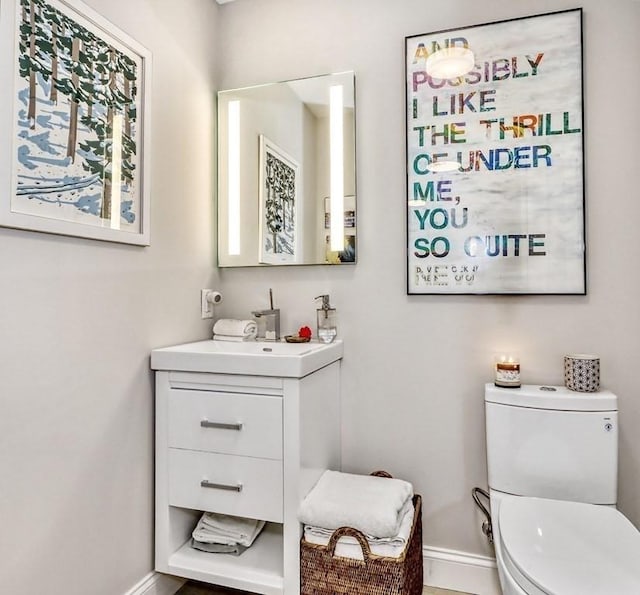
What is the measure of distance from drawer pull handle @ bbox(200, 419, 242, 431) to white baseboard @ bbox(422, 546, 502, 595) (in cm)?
94

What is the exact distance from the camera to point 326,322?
1959mm

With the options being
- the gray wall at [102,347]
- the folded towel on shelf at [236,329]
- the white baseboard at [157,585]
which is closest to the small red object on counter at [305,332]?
the folded towel on shelf at [236,329]

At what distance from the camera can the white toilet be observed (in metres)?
1.24

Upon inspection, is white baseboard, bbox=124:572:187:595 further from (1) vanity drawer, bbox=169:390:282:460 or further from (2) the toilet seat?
(2) the toilet seat

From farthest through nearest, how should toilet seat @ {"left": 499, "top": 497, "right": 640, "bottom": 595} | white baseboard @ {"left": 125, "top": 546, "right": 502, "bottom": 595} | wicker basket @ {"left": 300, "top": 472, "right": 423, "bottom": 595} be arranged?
white baseboard @ {"left": 125, "top": 546, "right": 502, "bottom": 595} < wicker basket @ {"left": 300, "top": 472, "right": 423, "bottom": 595} < toilet seat @ {"left": 499, "top": 497, "right": 640, "bottom": 595}

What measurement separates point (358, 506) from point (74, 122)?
57.3 inches

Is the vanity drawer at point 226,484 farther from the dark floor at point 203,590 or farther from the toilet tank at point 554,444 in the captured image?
the toilet tank at point 554,444

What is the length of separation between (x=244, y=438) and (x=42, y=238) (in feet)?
2.81

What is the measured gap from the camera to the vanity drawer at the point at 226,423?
1.53 metres

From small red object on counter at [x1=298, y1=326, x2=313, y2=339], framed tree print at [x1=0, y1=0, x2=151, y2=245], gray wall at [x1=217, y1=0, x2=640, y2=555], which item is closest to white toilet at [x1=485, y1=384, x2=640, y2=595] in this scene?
gray wall at [x1=217, y1=0, x2=640, y2=555]

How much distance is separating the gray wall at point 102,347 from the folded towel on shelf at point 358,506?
626mm

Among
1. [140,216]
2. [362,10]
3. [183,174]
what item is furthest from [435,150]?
[140,216]

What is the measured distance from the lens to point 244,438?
1563 millimetres

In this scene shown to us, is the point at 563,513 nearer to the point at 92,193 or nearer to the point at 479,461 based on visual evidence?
the point at 479,461
